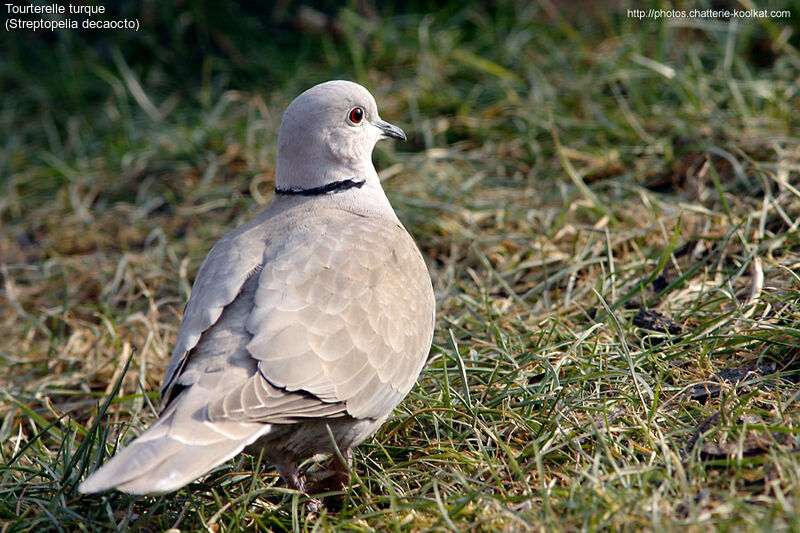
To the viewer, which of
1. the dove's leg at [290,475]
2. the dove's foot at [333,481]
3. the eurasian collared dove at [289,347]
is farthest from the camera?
the dove's foot at [333,481]

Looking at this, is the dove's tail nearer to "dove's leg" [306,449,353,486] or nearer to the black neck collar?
"dove's leg" [306,449,353,486]

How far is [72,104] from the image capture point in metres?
6.59

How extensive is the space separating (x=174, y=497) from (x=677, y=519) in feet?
5.24

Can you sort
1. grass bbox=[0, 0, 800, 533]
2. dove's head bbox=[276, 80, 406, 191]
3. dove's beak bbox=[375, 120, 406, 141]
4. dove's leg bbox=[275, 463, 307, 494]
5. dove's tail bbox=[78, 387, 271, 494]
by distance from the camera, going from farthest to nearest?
dove's beak bbox=[375, 120, 406, 141] < dove's head bbox=[276, 80, 406, 191] < dove's leg bbox=[275, 463, 307, 494] < grass bbox=[0, 0, 800, 533] < dove's tail bbox=[78, 387, 271, 494]

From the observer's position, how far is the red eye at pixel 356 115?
12.5 ft

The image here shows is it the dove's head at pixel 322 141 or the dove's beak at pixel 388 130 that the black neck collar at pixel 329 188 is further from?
the dove's beak at pixel 388 130

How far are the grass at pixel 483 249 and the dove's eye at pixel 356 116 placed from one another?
0.89m

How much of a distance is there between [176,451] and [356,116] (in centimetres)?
187

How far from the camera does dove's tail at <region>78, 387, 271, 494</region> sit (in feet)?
7.67

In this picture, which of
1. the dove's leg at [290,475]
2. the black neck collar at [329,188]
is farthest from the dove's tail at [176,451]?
the black neck collar at [329,188]

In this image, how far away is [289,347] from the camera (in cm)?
271

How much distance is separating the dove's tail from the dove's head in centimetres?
139

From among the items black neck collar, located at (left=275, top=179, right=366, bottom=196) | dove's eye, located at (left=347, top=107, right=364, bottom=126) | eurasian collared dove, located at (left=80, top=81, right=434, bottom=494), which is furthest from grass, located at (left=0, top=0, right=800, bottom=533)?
dove's eye, located at (left=347, top=107, right=364, bottom=126)

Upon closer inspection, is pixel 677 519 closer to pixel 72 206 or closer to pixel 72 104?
pixel 72 206
